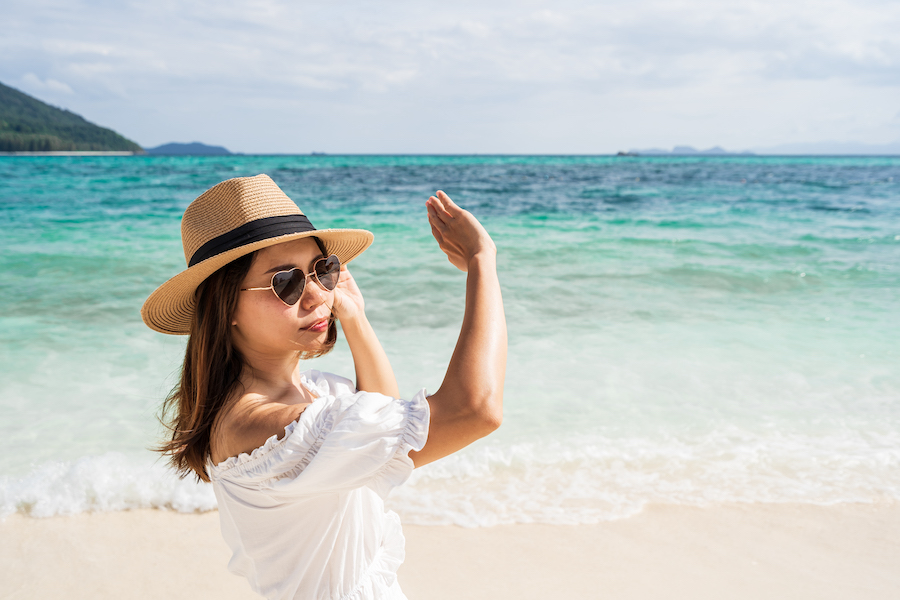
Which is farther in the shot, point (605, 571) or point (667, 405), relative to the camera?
point (667, 405)

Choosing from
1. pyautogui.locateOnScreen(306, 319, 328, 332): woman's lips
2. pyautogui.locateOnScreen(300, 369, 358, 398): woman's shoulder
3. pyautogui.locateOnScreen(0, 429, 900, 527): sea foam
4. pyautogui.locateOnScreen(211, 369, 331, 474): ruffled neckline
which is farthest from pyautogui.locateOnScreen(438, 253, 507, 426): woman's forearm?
pyautogui.locateOnScreen(0, 429, 900, 527): sea foam

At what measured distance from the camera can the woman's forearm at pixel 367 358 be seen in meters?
1.84

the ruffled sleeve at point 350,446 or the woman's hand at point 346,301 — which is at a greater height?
the woman's hand at point 346,301

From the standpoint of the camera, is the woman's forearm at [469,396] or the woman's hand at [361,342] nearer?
the woman's forearm at [469,396]

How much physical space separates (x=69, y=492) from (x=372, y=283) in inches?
217

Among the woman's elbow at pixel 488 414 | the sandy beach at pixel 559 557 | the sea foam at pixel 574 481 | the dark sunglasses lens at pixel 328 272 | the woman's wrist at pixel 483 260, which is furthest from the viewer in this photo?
the sea foam at pixel 574 481

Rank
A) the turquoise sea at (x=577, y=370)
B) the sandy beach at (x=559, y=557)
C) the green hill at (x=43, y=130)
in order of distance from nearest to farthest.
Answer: the sandy beach at (x=559, y=557), the turquoise sea at (x=577, y=370), the green hill at (x=43, y=130)

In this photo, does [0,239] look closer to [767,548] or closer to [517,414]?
[517,414]

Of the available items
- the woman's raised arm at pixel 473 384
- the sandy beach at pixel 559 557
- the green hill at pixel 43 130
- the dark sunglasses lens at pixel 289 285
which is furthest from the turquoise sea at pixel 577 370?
the green hill at pixel 43 130

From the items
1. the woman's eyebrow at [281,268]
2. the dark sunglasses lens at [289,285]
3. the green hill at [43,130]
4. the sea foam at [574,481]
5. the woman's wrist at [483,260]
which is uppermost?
the green hill at [43,130]

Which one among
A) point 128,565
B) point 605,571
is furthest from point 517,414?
point 128,565

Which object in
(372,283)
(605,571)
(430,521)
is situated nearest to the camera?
(605,571)

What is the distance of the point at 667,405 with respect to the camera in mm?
4695

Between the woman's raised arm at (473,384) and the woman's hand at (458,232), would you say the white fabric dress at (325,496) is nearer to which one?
the woman's raised arm at (473,384)
